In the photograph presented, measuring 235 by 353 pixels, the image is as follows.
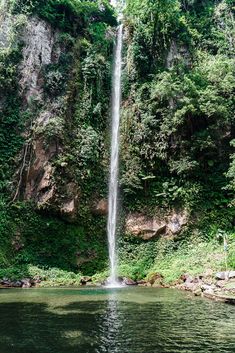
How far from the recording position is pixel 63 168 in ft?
82.9

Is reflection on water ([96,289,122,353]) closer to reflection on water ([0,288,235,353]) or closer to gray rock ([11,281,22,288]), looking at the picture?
reflection on water ([0,288,235,353])

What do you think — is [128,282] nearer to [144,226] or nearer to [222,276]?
[144,226]

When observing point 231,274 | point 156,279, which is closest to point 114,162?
point 156,279

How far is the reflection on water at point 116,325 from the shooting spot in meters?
7.98

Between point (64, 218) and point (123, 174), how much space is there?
15.6 ft

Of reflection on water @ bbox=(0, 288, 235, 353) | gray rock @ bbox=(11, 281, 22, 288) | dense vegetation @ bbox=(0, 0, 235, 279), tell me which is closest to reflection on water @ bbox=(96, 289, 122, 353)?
reflection on water @ bbox=(0, 288, 235, 353)

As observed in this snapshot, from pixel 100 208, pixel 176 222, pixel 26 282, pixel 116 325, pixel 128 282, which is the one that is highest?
pixel 100 208

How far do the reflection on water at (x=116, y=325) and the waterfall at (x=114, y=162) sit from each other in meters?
8.57

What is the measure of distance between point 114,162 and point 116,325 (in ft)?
58.1

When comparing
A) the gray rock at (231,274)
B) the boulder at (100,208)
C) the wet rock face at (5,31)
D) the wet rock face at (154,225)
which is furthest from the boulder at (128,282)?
the wet rock face at (5,31)

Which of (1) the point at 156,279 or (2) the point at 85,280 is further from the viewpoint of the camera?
(2) the point at 85,280

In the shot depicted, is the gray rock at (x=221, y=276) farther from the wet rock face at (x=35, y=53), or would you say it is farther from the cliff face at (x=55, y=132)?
the wet rock face at (x=35, y=53)

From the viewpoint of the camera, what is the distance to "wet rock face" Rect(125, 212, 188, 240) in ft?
82.0

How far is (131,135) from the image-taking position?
27.5m
